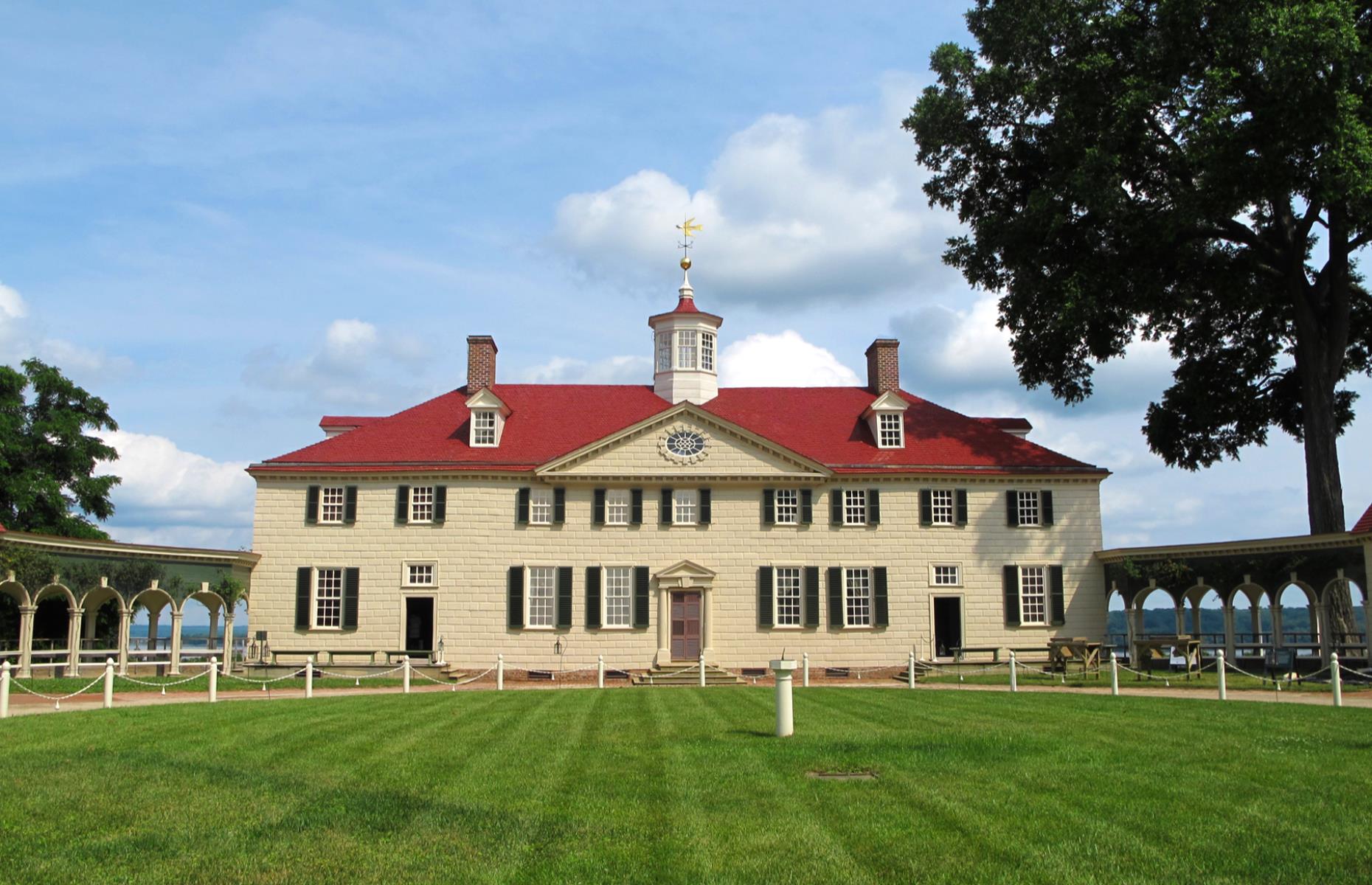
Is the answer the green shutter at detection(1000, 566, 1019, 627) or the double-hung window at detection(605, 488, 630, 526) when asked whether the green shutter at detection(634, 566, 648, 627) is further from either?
the green shutter at detection(1000, 566, 1019, 627)

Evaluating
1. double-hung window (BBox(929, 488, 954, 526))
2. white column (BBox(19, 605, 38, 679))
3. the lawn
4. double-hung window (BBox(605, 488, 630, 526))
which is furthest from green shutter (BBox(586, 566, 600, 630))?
the lawn

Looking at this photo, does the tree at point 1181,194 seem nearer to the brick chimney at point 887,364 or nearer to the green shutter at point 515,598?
the brick chimney at point 887,364

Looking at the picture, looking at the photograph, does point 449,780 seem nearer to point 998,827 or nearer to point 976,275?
point 998,827

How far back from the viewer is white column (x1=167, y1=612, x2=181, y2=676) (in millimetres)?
29878

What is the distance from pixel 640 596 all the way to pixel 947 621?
9132 mm

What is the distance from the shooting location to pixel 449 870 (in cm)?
722

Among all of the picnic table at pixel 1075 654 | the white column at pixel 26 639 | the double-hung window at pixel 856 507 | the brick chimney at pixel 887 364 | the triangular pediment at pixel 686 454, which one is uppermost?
the brick chimney at pixel 887 364

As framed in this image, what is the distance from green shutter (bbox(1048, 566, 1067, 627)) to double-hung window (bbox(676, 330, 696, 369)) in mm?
13030

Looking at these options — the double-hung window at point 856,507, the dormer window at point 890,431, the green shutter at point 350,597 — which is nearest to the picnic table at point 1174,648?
the double-hung window at point 856,507

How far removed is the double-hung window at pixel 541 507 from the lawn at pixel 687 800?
696 inches

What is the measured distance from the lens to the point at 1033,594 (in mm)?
33875

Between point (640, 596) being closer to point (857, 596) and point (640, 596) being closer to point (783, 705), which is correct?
point (857, 596)

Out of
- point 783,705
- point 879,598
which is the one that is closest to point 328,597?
point 879,598

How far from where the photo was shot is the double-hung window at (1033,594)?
33.7m
